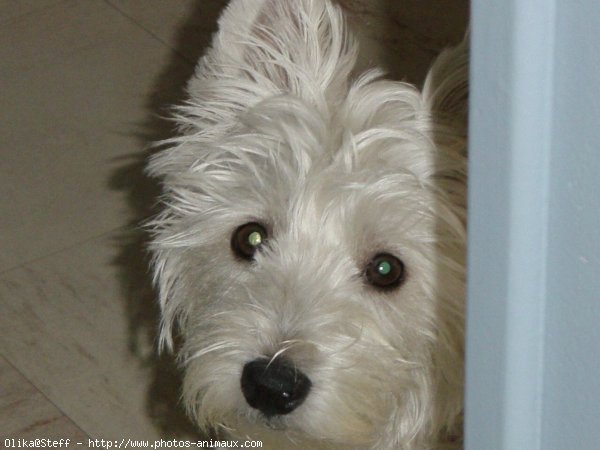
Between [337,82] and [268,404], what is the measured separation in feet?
1.93

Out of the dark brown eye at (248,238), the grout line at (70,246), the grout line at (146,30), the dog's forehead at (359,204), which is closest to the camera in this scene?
the dog's forehead at (359,204)

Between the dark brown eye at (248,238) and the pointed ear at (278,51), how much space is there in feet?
0.76

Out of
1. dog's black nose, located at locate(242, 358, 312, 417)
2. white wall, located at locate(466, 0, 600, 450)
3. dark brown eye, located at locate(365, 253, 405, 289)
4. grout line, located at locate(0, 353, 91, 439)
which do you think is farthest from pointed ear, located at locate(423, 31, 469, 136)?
grout line, located at locate(0, 353, 91, 439)

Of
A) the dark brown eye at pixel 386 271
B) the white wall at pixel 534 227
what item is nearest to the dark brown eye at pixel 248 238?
the dark brown eye at pixel 386 271

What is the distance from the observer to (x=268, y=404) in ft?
5.16

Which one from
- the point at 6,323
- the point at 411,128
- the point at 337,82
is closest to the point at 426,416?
the point at 411,128

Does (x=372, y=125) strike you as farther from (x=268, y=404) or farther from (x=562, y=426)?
(x=562, y=426)

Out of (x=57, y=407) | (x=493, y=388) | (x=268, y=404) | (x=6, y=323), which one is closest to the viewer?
(x=493, y=388)

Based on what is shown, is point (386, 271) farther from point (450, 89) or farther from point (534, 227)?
point (534, 227)

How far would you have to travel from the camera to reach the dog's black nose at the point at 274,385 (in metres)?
1.54

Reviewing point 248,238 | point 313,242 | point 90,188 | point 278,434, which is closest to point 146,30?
point 90,188

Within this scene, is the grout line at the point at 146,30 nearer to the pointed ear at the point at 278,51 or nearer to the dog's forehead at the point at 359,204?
the pointed ear at the point at 278,51

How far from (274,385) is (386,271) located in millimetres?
288

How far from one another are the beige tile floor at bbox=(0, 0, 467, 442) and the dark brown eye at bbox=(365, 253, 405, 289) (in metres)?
0.89
